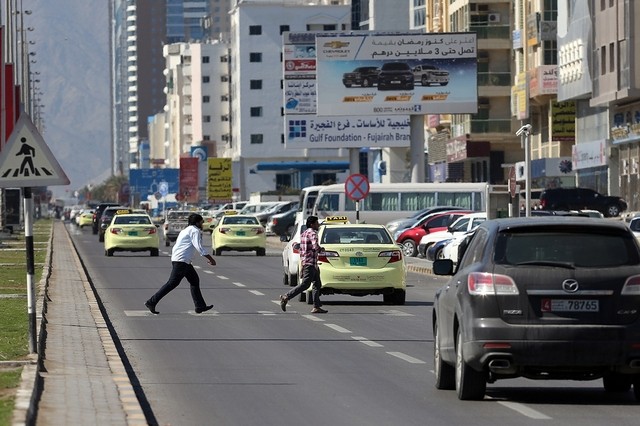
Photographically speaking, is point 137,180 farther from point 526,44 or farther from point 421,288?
point 421,288

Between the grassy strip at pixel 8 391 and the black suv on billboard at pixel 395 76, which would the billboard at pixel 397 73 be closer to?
the black suv on billboard at pixel 395 76

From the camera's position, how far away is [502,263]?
13.4 metres

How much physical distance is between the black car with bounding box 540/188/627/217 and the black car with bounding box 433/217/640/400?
2336 inches

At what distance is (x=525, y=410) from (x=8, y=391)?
3967 millimetres

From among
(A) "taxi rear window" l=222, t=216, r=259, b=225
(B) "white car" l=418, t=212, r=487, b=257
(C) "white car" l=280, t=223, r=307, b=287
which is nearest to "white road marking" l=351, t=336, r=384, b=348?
(C) "white car" l=280, t=223, r=307, b=287

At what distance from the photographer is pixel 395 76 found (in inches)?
2955

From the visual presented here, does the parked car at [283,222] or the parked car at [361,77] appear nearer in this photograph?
the parked car at [361,77]

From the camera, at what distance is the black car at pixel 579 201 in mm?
72438

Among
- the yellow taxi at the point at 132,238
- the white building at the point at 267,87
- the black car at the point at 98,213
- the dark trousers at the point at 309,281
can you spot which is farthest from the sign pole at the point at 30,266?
the white building at the point at 267,87

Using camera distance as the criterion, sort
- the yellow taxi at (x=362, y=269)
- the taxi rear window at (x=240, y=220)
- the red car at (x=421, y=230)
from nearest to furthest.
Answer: the yellow taxi at (x=362, y=269) → the red car at (x=421, y=230) → the taxi rear window at (x=240, y=220)

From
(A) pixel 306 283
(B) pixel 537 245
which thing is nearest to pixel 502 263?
(B) pixel 537 245

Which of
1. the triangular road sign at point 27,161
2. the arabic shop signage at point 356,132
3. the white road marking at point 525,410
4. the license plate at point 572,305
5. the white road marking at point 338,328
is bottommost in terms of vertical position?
the white road marking at point 338,328

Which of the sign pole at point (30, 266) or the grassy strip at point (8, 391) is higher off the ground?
the sign pole at point (30, 266)

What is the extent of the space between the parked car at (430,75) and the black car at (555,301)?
6149cm
